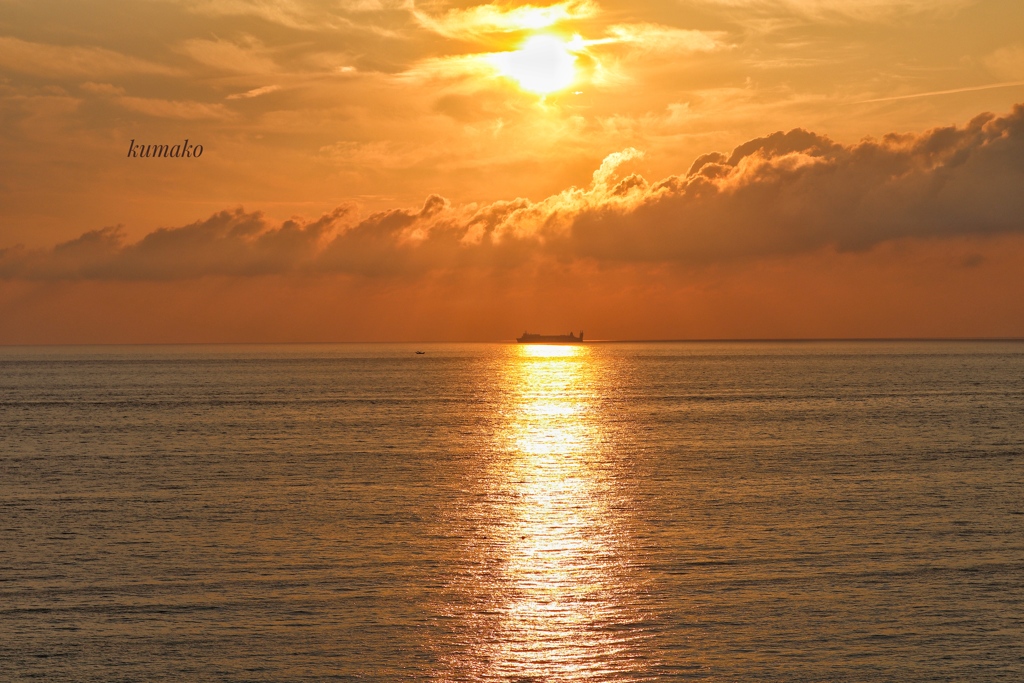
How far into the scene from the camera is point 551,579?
40.8 m

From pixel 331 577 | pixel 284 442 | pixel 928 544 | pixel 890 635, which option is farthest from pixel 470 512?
pixel 284 442

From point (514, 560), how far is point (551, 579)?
12.5 feet

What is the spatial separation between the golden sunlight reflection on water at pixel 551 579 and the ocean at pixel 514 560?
0.17m

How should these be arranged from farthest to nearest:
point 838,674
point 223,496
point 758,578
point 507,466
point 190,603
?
1. point 507,466
2. point 223,496
3. point 758,578
4. point 190,603
5. point 838,674

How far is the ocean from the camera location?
31859 mm

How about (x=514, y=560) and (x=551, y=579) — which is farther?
(x=514, y=560)

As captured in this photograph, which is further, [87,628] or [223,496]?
[223,496]

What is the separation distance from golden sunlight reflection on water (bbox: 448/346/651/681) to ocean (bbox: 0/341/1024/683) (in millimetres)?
167

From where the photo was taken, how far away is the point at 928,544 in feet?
155

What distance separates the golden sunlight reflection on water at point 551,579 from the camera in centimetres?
3148

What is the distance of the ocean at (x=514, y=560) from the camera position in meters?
31.9

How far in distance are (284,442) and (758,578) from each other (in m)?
65.1

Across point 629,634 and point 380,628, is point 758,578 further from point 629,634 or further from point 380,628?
point 380,628

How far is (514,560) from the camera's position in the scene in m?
44.3
